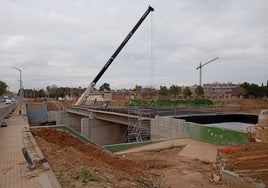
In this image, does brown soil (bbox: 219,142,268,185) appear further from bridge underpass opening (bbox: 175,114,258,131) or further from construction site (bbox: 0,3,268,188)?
bridge underpass opening (bbox: 175,114,258,131)

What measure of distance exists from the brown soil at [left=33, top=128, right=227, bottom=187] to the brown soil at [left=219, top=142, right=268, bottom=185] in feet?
2.93

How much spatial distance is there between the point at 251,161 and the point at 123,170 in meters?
5.32

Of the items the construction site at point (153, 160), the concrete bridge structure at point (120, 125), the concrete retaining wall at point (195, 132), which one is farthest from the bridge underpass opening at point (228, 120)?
the construction site at point (153, 160)

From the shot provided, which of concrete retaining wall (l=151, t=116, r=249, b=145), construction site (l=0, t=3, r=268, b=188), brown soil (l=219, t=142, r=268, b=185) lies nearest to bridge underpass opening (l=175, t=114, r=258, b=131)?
concrete retaining wall (l=151, t=116, r=249, b=145)

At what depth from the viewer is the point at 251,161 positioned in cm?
1240

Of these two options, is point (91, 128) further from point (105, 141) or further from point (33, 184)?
point (33, 184)

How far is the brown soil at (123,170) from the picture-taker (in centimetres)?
881

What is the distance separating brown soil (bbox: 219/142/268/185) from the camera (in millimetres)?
11078

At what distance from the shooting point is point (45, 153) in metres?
12.8

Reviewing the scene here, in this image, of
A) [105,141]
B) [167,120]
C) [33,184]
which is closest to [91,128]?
[105,141]

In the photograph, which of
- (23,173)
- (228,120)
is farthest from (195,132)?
(228,120)

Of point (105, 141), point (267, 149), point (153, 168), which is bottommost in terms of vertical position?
point (105, 141)

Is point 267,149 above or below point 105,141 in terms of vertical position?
above

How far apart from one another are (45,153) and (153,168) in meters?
4.74
